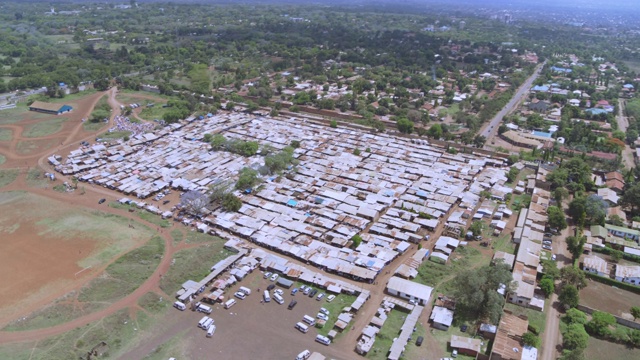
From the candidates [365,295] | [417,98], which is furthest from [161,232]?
[417,98]

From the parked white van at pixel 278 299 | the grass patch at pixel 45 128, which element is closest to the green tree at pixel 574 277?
the parked white van at pixel 278 299

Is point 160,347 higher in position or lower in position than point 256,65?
lower

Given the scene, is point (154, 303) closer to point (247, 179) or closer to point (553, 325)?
point (247, 179)

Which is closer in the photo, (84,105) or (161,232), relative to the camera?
(161,232)

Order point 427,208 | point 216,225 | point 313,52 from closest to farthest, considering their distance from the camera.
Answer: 1. point 216,225
2. point 427,208
3. point 313,52

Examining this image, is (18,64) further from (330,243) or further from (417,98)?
(330,243)

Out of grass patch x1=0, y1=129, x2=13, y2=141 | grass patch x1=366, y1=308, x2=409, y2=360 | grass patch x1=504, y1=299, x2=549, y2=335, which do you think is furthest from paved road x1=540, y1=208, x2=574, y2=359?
grass patch x1=0, y1=129, x2=13, y2=141
